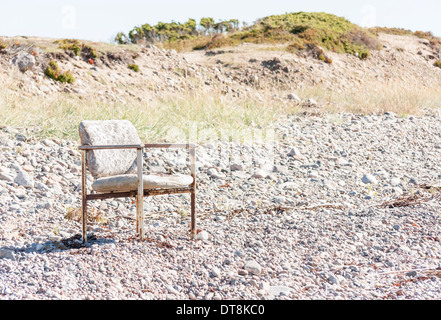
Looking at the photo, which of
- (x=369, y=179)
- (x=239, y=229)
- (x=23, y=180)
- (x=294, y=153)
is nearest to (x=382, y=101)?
(x=294, y=153)

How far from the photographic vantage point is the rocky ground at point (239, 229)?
2768mm

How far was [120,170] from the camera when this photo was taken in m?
3.84

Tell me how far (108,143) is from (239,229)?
4.08 ft

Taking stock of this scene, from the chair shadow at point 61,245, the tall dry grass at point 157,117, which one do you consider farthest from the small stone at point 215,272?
the tall dry grass at point 157,117

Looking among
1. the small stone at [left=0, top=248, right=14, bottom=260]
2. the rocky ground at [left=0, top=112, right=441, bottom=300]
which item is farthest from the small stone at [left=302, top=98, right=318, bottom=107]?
the small stone at [left=0, top=248, right=14, bottom=260]

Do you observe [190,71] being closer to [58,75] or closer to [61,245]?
[58,75]

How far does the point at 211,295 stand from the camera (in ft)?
8.68

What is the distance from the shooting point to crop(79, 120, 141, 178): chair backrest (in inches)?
139

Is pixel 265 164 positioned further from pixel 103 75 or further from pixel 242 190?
pixel 103 75

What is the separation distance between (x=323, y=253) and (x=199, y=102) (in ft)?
17.6

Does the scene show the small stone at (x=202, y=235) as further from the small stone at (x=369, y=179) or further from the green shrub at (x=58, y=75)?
the green shrub at (x=58, y=75)

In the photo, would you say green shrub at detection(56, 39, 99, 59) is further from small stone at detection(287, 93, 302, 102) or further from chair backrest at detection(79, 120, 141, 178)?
chair backrest at detection(79, 120, 141, 178)

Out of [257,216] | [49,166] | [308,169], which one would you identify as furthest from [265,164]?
[49,166]

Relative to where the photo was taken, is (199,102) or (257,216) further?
(199,102)
